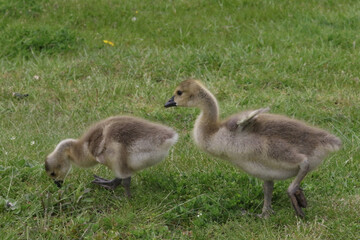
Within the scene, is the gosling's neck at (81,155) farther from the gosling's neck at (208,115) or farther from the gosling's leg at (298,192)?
the gosling's leg at (298,192)

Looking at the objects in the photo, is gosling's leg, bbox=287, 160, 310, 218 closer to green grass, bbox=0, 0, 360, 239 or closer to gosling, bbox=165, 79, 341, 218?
gosling, bbox=165, 79, 341, 218

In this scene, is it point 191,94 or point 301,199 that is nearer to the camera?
point 301,199

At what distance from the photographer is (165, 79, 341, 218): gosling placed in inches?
180

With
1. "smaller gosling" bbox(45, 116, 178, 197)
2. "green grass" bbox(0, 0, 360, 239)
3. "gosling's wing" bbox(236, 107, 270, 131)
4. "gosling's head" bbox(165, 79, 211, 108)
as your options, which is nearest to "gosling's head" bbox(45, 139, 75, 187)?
"smaller gosling" bbox(45, 116, 178, 197)

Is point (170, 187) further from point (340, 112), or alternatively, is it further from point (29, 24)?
point (29, 24)

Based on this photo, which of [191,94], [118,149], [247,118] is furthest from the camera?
[191,94]

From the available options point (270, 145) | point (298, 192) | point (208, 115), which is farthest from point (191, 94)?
point (298, 192)

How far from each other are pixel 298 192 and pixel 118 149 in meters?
1.55

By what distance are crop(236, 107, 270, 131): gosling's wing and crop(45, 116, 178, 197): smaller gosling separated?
62 cm

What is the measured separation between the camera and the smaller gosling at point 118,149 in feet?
16.1

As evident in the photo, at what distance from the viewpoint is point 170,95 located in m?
7.77

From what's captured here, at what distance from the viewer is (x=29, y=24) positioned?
10008 mm

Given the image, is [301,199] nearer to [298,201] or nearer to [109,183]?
[298,201]

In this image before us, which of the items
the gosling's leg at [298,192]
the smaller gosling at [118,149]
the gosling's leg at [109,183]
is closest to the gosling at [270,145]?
the gosling's leg at [298,192]
